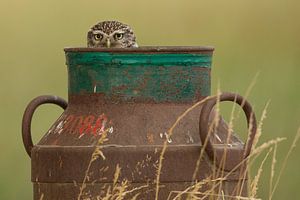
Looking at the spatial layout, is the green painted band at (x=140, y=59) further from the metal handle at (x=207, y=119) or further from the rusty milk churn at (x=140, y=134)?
the metal handle at (x=207, y=119)

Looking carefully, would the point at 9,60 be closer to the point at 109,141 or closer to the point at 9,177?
the point at 9,177

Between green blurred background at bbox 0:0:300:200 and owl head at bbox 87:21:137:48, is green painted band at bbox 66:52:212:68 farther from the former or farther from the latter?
green blurred background at bbox 0:0:300:200

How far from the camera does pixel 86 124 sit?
8.18 meters

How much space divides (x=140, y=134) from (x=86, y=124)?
0.28 metres

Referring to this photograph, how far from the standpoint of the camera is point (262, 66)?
15508 mm

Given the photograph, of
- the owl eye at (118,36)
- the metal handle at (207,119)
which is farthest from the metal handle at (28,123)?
the owl eye at (118,36)

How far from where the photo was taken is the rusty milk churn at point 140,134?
799 centimetres

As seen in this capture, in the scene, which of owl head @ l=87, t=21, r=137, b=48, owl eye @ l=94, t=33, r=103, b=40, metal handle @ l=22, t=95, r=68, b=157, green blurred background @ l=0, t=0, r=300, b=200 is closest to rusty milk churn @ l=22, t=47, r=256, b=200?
metal handle @ l=22, t=95, r=68, b=157

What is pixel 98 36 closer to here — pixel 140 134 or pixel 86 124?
pixel 86 124

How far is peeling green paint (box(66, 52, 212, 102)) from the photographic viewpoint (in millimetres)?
8109

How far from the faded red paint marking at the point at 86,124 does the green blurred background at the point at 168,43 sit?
534 centimetres

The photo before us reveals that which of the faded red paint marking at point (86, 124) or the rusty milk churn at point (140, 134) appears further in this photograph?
the faded red paint marking at point (86, 124)

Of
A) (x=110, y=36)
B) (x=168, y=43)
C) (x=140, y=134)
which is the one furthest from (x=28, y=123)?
(x=168, y=43)

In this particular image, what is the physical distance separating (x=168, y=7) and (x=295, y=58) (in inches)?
55.5
